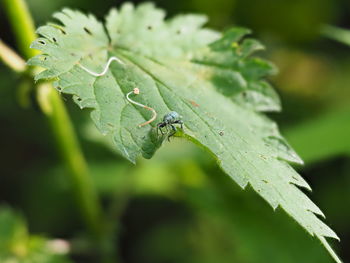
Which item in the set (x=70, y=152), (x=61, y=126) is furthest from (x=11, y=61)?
(x=70, y=152)

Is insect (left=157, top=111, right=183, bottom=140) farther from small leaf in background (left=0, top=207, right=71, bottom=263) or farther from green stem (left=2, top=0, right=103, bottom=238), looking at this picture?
small leaf in background (left=0, top=207, right=71, bottom=263)

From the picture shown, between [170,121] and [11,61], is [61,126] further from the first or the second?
[170,121]

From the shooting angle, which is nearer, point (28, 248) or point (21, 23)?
point (21, 23)

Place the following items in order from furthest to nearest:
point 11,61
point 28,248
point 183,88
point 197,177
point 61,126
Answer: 1. point 197,177
2. point 28,248
3. point 61,126
4. point 11,61
5. point 183,88

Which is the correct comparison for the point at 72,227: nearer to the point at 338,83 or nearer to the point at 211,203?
the point at 211,203

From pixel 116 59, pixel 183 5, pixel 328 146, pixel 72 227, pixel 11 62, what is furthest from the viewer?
pixel 183 5

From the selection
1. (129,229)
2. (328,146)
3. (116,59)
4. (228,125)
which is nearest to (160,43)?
(116,59)

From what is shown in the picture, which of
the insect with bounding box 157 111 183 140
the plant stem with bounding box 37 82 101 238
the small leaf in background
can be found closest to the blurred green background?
the small leaf in background
